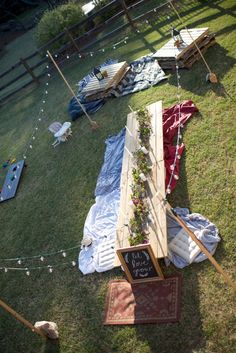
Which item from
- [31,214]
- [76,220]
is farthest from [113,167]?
[31,214]

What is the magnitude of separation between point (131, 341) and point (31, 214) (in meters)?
5.01

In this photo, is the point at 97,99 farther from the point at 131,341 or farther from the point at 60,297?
the point at 131,341

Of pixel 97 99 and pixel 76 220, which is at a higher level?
pixel 97 99

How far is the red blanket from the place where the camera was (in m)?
8.09

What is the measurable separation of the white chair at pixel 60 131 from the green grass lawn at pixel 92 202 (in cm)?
23

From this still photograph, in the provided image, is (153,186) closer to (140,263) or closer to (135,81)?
(140,263)

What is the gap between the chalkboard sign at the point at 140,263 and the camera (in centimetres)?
612

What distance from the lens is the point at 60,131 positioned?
11641mm

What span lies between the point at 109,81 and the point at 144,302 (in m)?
7.62

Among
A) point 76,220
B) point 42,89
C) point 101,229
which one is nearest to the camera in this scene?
point 101,229

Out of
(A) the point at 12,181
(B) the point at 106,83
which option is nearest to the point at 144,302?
(A) the point at 12,181

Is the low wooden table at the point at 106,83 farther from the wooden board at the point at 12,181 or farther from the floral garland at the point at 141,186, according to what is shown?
the wooden board at the point at 12,181

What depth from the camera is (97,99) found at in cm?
1225

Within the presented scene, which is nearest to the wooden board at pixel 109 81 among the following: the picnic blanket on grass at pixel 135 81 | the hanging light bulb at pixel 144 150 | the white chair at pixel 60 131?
the picnic blanket on grass at pixel 135 81
